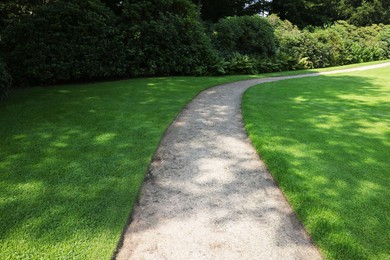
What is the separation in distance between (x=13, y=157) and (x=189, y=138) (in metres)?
3.24

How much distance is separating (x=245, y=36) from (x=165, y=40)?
265 inches

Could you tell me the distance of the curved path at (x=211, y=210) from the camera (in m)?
2.94

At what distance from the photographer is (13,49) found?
10.9 meters

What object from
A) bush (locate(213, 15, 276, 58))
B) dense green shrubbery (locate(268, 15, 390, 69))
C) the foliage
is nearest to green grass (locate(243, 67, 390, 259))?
bush (locate(213, 15, 276, 58))

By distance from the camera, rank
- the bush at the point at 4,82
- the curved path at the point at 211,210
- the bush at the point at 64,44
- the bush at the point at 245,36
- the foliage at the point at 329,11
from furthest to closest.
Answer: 1. the foliage at the point at 329,11
2. the bush at the point at 245,36
3. the bush at the point at 64,44
4. the bush at the point at 4,82
5. the curved path at the point at 211,210

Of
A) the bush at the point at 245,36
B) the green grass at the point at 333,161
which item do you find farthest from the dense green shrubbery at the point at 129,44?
the green grass at the point at 333,161

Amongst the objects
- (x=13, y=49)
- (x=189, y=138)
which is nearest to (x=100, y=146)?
(x=189, y=138)

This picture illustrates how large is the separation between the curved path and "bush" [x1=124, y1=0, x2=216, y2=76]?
8.01 m

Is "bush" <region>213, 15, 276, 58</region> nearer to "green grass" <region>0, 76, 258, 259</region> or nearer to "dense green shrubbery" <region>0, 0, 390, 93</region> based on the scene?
"dense green shrubbery" <region>0, 0, 390, 93</region>

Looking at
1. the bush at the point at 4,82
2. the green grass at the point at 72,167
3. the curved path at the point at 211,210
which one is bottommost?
the curved path at the point at 211,210

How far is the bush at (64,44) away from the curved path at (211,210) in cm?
754

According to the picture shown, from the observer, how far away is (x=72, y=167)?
175 inches

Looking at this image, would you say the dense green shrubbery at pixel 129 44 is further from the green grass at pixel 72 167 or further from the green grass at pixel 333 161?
the green grass at pixel 333 161

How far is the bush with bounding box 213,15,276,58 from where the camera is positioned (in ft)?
55.8
